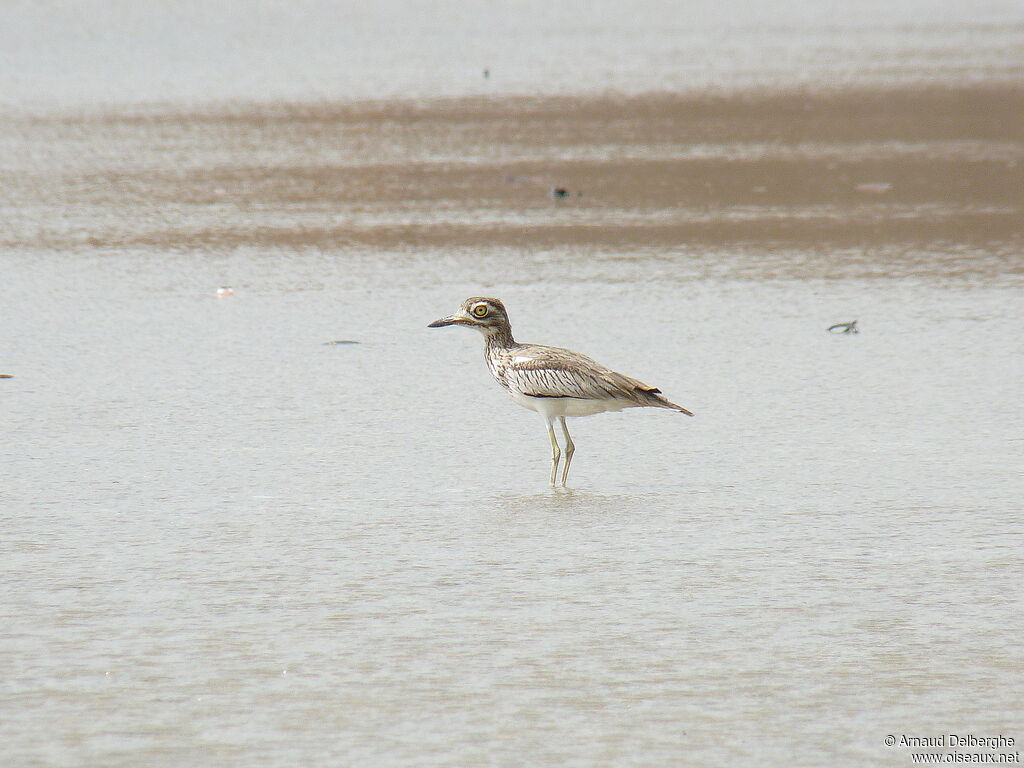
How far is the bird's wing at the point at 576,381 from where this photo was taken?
23.3 ft

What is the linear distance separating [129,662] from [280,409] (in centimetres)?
326

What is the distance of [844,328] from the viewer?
9.50m

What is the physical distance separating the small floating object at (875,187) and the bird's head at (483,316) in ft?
22.2

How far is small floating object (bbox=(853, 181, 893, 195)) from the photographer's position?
44.8 ft

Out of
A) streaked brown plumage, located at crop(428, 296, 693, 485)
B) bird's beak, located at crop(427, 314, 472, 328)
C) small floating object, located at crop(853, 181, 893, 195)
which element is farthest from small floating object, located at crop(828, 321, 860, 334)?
small floating object, located at crop(853, 181, 893, 195)

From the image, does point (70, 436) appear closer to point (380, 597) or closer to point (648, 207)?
point (380, 597)

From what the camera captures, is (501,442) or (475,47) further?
(475,47)

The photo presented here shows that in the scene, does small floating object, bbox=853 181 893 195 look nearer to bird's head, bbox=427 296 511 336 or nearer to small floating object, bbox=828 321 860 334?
small floating object, bbox=828 321 860 334

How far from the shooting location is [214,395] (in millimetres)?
8352

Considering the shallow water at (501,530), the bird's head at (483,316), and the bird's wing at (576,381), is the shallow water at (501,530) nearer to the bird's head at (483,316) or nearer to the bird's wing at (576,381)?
the bird's wing at (576,381)

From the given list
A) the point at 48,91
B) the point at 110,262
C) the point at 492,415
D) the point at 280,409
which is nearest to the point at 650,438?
the point at 492,415

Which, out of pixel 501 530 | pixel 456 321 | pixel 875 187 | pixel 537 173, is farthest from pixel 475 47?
pixel 501 530

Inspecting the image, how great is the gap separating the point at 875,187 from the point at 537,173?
2.81 meters

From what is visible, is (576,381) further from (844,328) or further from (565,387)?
(844,328)
